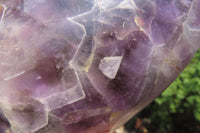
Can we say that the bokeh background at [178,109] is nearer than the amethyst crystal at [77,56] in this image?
No

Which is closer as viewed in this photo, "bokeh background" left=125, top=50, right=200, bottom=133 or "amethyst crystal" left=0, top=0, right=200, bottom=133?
"amethyst crystal" left=0, top=0, right=200, bottom=133

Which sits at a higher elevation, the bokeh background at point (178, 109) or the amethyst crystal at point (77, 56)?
the amethyst crystal at point (77, 56)

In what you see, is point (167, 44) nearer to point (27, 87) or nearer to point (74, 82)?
point (74, 82)

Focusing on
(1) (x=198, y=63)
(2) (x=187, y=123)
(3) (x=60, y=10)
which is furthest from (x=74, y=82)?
(2) (x=187, y=123)

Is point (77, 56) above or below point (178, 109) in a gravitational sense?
above

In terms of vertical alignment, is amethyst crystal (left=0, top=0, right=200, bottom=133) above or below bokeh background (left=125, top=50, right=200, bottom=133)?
above
